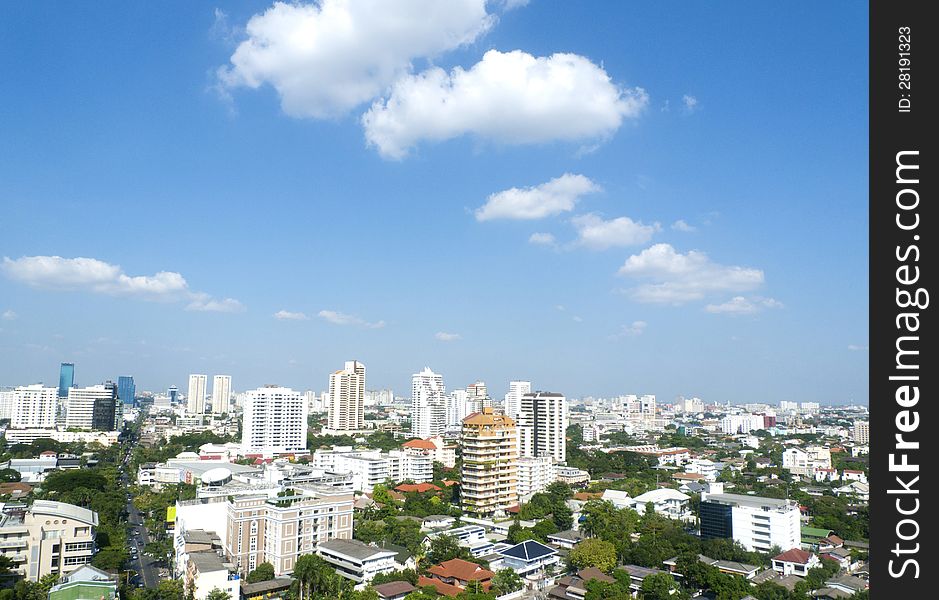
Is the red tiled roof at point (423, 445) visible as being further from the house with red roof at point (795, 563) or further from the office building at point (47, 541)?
the house with red roof at point (795, 563)

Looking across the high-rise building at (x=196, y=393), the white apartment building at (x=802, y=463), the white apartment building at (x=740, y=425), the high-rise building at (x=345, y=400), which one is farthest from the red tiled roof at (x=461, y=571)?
the high-rise building at (x=196, y=393)

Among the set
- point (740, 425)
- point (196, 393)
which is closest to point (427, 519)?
point (740, 425)

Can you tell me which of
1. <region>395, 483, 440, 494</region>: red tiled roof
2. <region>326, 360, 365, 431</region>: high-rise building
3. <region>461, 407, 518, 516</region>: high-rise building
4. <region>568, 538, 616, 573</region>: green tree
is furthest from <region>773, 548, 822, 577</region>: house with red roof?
<region>326, 360, 365, 431</region>: high-rise building

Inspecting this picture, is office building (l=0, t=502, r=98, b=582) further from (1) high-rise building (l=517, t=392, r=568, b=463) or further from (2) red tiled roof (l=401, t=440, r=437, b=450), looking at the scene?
(1) high-rise building (l=517, t=392, r=568, b=463)
